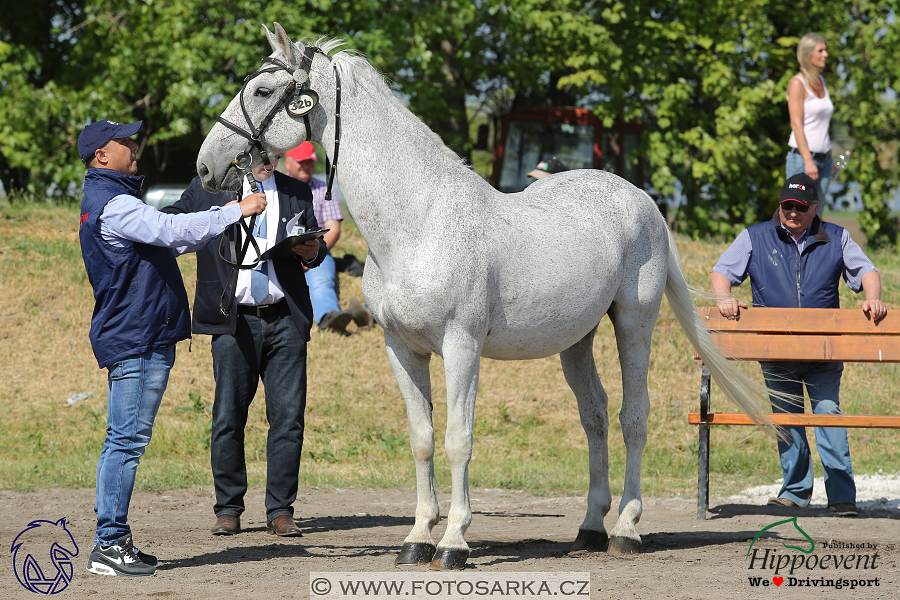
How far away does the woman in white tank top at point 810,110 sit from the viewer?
8.31m

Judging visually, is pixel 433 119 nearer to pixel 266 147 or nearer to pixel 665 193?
pixel 665 193

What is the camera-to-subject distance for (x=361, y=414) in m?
8.62

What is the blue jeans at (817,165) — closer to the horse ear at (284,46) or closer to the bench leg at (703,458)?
the bench leg at (703,458)

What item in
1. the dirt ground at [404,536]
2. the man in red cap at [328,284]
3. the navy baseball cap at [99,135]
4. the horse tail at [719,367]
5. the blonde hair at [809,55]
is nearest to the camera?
the dirt ground at [404,536]

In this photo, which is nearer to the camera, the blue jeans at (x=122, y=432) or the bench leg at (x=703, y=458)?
the blue jeans at (x=122, y=432)

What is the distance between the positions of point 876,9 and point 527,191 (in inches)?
452

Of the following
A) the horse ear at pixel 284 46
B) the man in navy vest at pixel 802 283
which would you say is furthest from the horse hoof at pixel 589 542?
the horse ear at pixel 284 46

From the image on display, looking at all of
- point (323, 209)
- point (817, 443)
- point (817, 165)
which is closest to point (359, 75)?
point (817, 443)

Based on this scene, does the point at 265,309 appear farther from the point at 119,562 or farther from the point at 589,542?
the point at 589,542

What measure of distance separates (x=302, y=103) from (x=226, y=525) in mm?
2616

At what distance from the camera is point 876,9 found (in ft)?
45.8

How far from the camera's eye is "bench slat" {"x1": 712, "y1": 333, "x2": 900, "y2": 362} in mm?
6125

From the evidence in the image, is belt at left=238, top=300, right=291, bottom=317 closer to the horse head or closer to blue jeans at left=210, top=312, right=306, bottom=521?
blue jeans at left=210, top=312, right=306, bottom=521

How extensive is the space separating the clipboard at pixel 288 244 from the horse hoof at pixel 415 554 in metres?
1.67
